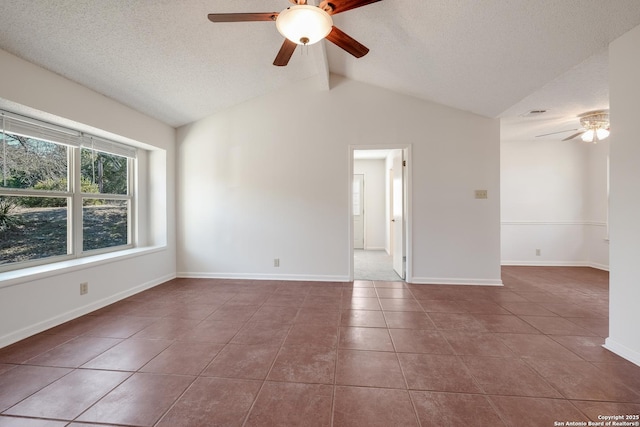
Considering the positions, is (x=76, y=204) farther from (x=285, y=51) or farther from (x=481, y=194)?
(x=481, y=194)

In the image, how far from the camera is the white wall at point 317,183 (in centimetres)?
375

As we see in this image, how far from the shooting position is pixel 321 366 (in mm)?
1818

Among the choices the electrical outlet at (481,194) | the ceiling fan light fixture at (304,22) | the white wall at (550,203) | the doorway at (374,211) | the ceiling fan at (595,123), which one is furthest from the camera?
the doorway at (374,211)

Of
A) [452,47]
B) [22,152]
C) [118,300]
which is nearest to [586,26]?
[452,47]

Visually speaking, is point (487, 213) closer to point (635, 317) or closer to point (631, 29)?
point (635, 317)

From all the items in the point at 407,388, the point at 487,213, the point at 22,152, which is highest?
the point at 22,152

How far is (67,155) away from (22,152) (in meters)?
0.42

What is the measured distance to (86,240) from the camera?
312 centimetres

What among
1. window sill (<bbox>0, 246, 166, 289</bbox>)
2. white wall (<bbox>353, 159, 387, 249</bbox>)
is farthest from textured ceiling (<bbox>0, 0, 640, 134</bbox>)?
white wall (<bbox>353, 159, 387, 249</bbox>)

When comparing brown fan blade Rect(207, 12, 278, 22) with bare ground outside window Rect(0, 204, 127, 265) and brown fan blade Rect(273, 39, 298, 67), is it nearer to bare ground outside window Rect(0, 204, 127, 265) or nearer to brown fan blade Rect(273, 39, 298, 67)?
brown fan blade Rect(273, 39, 298, 67)

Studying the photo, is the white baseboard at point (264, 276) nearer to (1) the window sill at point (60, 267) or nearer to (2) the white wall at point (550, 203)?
(1) the window sill at point (60, 267)

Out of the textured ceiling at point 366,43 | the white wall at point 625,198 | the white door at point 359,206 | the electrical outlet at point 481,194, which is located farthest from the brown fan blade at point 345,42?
the white door at point 359,206

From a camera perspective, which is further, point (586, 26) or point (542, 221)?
point (542, 221)

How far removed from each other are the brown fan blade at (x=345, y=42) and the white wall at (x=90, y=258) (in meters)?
2.58
